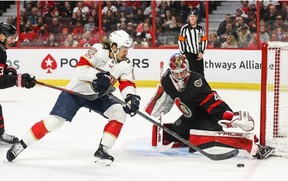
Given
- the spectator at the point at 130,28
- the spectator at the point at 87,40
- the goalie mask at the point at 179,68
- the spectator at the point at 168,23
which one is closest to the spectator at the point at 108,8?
the spectator at the point at 130,28

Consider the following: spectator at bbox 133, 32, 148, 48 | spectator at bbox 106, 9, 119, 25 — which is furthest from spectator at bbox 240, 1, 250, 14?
spectator at bbox 106, 9, 119, 25

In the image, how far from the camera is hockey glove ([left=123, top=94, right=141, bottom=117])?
4.38 metres

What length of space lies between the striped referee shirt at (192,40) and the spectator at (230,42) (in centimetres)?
145

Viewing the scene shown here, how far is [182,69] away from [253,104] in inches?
118

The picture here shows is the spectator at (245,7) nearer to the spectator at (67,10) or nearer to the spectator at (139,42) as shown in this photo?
A: the spectator at (139,42)

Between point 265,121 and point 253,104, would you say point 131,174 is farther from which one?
point 253,104

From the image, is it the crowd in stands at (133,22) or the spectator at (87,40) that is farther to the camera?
the spectator at (87,40)

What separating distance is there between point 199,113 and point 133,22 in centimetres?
487

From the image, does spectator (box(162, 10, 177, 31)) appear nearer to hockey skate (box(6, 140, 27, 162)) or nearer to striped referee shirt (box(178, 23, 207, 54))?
striped referee shirt (box(178, 23, 207, 54))

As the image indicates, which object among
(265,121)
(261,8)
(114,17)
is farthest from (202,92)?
A: (114,17)

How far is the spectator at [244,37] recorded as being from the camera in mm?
8961

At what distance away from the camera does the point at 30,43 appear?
9664 millimetres

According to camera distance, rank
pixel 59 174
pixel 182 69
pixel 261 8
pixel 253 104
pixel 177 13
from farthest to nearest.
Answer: pixel 177 13 < pixel 261 8 < pixel 253 104 < pixel 182 69 < pixel 59 174

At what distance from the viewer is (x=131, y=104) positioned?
14.4 ft
